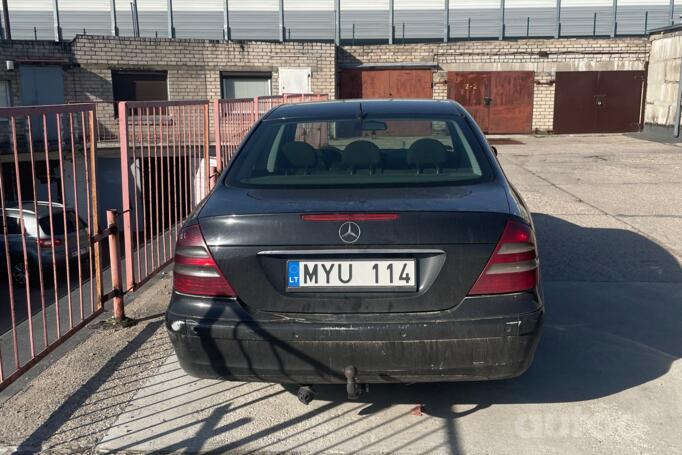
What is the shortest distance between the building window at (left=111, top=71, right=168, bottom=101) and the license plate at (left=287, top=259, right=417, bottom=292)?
2268cm

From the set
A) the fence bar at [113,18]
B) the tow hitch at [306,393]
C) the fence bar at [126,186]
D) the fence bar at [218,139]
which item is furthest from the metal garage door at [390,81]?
the tow hitch at [306,393]

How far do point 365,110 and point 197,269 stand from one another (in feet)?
5.29

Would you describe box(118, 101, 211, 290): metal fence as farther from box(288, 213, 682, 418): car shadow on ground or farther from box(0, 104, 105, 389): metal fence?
box(288, 213, 682, 418): car shadow on ground

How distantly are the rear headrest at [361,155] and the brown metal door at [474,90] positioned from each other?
70.0 feet

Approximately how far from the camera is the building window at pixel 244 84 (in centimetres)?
2456

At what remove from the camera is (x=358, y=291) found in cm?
295

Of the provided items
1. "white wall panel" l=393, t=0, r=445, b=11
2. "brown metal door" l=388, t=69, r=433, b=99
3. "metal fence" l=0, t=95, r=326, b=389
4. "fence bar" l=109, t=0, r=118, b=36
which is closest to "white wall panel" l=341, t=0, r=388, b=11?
"white wall panel" l=393, t=0, r=445, b=11

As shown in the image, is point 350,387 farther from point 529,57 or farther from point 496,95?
point 529,57

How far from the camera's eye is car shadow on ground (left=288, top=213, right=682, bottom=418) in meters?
3.62

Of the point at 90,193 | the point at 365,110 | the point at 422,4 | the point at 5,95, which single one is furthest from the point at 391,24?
the point at 365,110

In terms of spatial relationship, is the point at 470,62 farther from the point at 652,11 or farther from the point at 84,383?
the point at 84,383

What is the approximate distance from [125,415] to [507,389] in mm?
1932

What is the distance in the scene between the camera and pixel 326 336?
2.92 metres

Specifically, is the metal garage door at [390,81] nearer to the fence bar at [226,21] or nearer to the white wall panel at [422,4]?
the white wall panel at [422,4]
